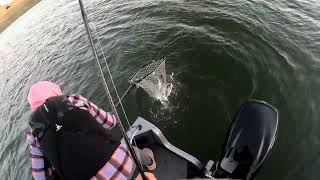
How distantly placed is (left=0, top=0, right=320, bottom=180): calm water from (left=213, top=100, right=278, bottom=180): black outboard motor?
1.24m

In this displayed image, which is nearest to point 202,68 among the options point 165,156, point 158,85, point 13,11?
point 158,85

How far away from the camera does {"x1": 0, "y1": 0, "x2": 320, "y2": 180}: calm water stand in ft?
28.2

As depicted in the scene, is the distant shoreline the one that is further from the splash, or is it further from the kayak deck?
the kayak deck

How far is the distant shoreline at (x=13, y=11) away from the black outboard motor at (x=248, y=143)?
98.4 feet

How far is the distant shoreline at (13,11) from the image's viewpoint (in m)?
31.2

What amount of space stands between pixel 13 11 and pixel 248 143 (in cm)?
3292

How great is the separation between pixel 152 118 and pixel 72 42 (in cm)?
980

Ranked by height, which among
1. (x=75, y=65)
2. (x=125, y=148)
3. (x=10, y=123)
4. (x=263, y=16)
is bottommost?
(x=10, y=123)

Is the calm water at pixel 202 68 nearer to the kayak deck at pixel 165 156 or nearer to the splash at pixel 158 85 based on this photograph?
the splash at pixel 158 85

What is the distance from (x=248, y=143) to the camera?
6480 mm

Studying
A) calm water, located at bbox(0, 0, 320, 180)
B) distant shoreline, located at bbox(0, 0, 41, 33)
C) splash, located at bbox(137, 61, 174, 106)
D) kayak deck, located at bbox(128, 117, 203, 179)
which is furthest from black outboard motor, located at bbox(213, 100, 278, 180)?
distant shoreline, located at bbox(0, 0, 41, 33)

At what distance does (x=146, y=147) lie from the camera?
7.05 m

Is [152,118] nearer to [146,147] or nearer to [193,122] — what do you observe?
[193,122]

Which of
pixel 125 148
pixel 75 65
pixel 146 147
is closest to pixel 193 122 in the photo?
pixel 146 147
